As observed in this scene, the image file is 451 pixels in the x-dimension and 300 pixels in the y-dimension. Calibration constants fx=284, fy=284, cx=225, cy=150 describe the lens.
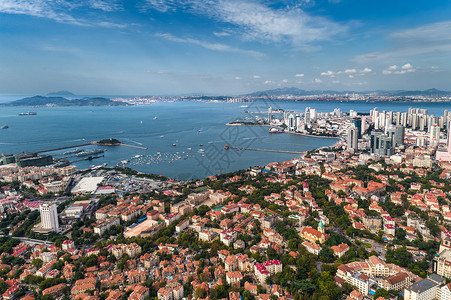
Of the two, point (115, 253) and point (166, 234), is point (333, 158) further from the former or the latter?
point (115, 253)

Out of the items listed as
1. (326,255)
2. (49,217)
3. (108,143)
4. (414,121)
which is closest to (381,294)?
(326,255)

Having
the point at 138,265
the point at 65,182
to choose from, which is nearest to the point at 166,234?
the point at 138,265

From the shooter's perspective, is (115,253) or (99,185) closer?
(115,253)

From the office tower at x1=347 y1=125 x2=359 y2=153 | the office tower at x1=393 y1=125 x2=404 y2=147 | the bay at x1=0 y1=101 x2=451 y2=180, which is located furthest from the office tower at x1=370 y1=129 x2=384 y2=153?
the bay at x1=0 y1=101 x2=451 y2=180

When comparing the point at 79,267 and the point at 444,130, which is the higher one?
the point at 444,130

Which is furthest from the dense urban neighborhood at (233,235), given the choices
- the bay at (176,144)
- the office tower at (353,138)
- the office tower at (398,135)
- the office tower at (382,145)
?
the office tower at (398,135)

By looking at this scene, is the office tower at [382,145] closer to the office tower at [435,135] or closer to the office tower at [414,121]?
the office tower at [435,135]

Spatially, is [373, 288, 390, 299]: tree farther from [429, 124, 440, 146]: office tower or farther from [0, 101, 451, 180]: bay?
[429, 124, 440, 146]: office tower
